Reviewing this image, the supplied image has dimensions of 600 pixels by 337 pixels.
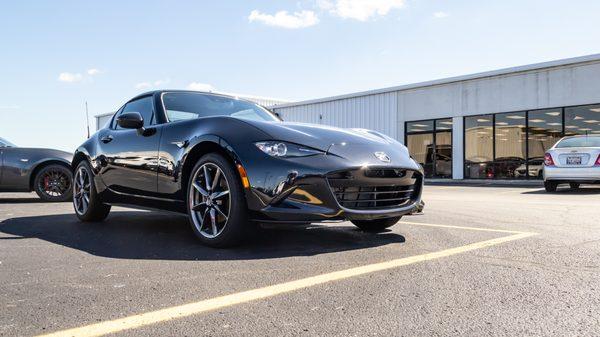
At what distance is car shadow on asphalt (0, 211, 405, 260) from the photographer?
3646mm

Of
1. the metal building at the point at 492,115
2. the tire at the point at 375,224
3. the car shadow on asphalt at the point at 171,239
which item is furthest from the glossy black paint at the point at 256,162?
the metal building at the point at 492,115

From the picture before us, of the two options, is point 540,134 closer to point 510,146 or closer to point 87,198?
point 510,146

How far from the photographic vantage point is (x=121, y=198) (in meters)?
5.10

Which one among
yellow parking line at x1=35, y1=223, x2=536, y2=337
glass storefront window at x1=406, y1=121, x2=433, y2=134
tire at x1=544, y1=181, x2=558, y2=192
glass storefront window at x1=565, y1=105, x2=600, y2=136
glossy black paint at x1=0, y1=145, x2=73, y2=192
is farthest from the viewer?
glass storefront window at x1=406, y1=121, x2=433, y2=134

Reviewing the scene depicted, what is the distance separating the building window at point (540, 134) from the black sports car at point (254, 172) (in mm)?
16302

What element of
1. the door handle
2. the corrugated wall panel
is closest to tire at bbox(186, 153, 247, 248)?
the door handle

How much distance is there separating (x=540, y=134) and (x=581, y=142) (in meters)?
7.89

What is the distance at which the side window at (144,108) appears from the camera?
506 cm

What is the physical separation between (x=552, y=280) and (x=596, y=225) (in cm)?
279

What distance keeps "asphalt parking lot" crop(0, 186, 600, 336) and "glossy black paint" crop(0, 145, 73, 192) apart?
14.7ft

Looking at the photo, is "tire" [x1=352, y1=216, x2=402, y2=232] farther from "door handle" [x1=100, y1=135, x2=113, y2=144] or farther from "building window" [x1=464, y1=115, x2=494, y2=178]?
"building window" [x1=464, y1=115, x2=494, y2=178]

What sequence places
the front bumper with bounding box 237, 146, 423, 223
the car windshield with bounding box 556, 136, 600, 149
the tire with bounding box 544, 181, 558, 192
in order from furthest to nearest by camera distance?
the tire with bounding box 544, 181, 558, 192
the car windshield with bounding box 556, 136, 600, 149
the front bumper with bounding box 237, 146, 423, 223

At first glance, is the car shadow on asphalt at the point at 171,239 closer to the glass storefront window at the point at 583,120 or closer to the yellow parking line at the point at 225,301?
the yellow parking line at the point at 225,301

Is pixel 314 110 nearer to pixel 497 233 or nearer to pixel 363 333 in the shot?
pixel 497 233
